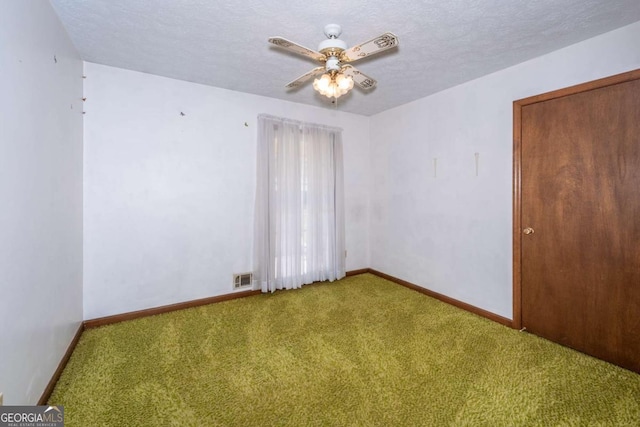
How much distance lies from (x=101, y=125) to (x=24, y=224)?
1496 millimetres

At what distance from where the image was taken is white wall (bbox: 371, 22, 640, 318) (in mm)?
2203

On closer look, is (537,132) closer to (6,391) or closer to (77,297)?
(6,391)

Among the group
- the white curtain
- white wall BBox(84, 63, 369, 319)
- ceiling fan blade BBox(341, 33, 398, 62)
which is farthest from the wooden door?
white wall BBox(84, 63, 369, 319)

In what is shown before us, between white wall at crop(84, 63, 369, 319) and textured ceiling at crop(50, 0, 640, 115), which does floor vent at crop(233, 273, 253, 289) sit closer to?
white wall at crop(84, 63, 369, 319)

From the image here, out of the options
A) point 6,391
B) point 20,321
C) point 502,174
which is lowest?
A: point 6,391

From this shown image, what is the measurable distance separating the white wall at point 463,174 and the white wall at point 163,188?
1.68 m

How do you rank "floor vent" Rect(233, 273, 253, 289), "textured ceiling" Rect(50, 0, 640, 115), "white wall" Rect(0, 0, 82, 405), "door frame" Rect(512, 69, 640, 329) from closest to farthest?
"white wall" Rect(0, 0, 82, 405) < "textured ceiling" Rect(50, 0, 640, 115) < "door frame" Rect(512, 69, 640, 329) < "floor vent" Rect(233, 273, 253, 289)

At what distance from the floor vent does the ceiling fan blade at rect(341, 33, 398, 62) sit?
252 cm

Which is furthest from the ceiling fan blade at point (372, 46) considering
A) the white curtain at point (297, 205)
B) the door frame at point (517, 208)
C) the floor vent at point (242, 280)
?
the floor vent at point (242, 280)

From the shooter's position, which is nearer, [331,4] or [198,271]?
[331,4]

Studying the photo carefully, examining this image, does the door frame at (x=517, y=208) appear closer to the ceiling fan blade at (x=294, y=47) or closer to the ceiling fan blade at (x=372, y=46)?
the ceiling fan blade at (x=372, y=46)

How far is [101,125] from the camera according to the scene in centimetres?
252

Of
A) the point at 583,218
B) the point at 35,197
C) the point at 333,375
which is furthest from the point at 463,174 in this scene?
the point at 35,197

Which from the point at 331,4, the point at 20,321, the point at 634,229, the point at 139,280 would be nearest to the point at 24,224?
the point at 20,321
